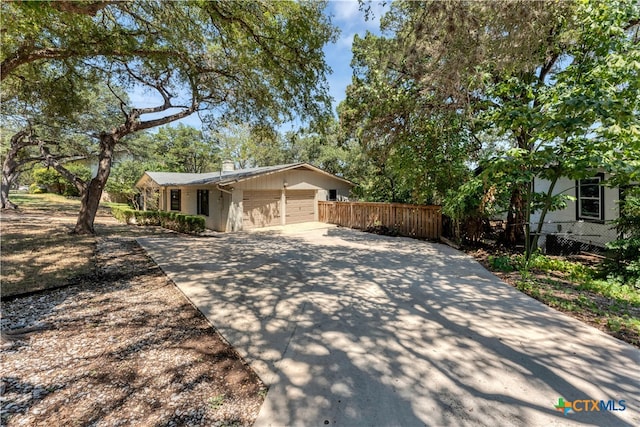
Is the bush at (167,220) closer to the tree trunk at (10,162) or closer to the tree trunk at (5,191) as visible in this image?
the tree trunk at (10,162)

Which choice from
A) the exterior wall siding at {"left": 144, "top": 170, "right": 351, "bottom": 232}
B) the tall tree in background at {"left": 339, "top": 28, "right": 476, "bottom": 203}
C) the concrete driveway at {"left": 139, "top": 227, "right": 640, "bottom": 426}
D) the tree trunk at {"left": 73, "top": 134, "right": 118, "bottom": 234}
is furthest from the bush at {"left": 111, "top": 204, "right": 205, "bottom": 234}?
the tall tree in background at {"left": 339, "top": 28, "right": 476, "bottom": 203}

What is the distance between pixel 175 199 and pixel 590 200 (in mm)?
20593

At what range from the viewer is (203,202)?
15539 millimetres

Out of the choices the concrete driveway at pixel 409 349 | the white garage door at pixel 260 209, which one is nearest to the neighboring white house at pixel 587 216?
the concrete driveway at pixel 409 349

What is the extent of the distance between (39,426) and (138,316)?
1876 millimetres

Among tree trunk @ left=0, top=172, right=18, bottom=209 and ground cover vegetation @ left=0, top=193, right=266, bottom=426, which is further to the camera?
tree trunk @ left=0, top=172, right=18, bottom=209

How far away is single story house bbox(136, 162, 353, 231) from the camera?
13305 mm

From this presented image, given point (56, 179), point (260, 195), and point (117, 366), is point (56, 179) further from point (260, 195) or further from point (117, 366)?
point (117, 366)

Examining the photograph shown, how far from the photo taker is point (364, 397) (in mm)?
2303

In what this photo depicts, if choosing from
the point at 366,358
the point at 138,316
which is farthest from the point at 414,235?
the point at 138,316

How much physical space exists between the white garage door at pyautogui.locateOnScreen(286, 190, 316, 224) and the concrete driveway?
954 centimetres

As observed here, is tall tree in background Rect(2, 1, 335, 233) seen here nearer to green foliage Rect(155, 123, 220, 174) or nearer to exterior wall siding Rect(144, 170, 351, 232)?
exterior wall siding Rect(144, 170, 351, 232)

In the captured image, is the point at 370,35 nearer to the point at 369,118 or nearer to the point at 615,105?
the point at 369,118

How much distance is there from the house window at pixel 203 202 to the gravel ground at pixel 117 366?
11.1m
